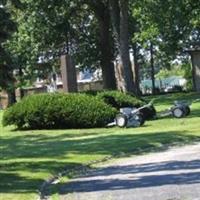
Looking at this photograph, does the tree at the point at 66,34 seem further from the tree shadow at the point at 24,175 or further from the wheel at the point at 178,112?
the tree shadow at the point at 24,175

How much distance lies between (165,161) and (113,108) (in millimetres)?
12948

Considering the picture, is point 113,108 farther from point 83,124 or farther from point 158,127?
point 158,127

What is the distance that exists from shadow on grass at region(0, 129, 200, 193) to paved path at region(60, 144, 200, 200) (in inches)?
42.5

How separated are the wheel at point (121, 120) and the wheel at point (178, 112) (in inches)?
127

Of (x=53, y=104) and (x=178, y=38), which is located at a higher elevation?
(x=178, y=38)

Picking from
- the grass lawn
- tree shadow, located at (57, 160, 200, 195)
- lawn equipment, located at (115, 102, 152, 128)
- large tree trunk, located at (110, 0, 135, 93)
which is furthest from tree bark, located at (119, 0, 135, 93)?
tree shadow, located at (57, 160, 200, 195)

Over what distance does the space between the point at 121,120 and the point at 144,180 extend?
14.5 m

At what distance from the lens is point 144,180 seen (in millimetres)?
14023

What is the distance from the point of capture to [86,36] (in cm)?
6562

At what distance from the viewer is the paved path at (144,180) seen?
471 inches

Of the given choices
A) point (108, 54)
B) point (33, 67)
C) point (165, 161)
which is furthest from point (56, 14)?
point (165, 161)

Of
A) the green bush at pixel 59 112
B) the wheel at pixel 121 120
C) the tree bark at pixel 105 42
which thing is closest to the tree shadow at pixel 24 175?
the wheel at pixel 121 120

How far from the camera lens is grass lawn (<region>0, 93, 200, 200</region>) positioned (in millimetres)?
15297

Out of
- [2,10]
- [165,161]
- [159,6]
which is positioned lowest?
[165,161]
